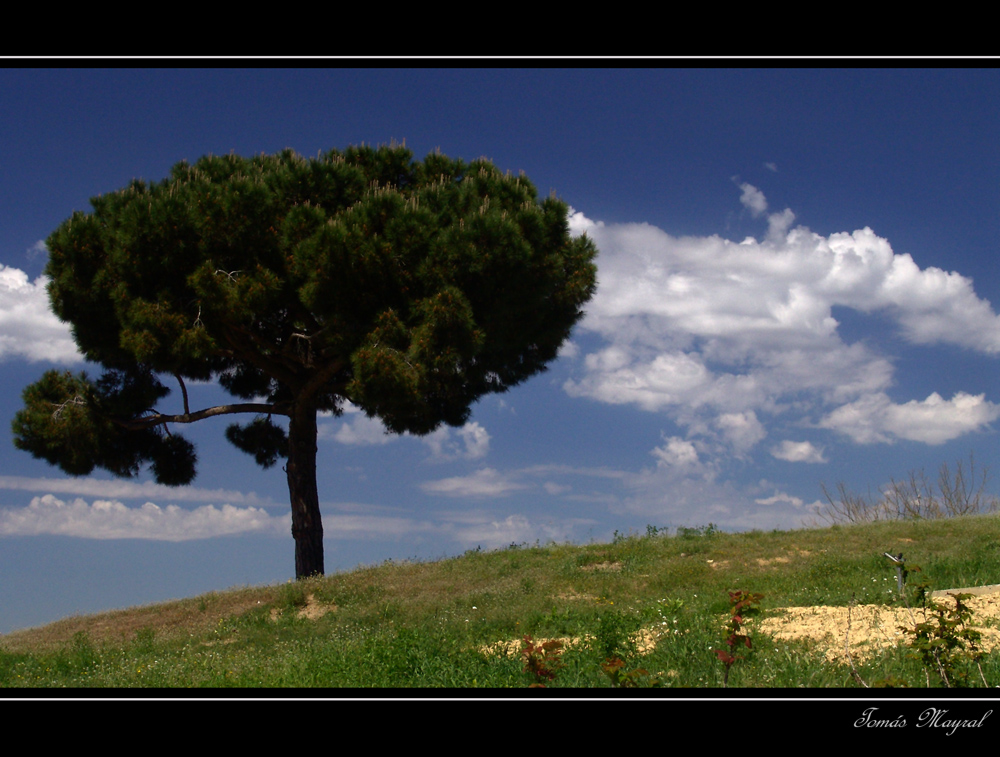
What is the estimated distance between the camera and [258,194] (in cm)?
1366

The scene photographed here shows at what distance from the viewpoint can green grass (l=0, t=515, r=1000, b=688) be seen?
5105 mm

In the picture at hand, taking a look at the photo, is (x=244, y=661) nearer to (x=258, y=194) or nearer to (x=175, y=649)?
(x=175, y=649)

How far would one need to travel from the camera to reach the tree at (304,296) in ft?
41.8

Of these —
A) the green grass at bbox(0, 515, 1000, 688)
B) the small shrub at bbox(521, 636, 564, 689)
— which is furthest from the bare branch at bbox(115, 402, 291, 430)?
the small shrub at bbox(521, 636, 564, 689)

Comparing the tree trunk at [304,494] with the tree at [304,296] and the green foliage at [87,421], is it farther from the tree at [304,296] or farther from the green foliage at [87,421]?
the green foliage at [87,421]

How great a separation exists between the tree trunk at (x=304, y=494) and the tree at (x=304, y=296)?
0.10 ft

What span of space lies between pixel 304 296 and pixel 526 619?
748 centimetres

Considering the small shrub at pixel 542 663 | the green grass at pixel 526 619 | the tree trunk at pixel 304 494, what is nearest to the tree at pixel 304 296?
the tree trunk at pixel 304 494

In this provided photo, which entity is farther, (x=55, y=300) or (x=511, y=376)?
(x=511, y=376)

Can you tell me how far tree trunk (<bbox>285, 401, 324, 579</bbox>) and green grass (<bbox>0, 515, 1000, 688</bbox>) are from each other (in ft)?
4.49

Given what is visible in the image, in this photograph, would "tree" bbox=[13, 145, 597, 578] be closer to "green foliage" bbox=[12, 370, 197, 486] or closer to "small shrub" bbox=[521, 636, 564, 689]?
"green foliage" bbox=[12, 370, 197, 486]

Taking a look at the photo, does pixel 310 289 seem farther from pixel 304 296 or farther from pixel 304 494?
pixel 304 494
